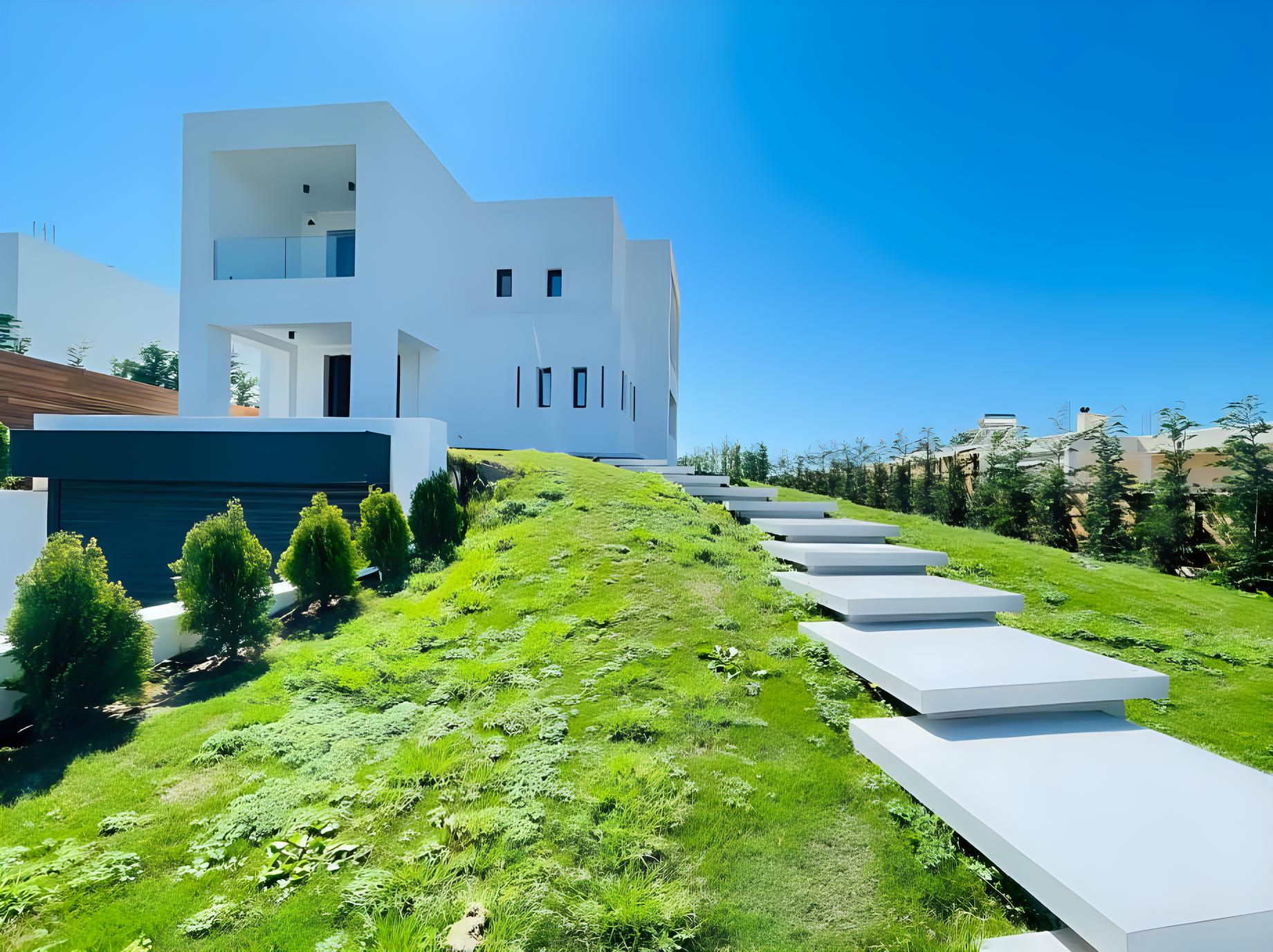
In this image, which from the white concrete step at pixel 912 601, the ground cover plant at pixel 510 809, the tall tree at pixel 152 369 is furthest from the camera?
the tall tree at pixel 152 369

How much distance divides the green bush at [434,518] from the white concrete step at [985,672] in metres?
4.90

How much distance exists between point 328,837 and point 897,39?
10.4 m

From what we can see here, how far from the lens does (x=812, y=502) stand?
7.25 metres

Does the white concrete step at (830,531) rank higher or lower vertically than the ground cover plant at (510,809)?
higher

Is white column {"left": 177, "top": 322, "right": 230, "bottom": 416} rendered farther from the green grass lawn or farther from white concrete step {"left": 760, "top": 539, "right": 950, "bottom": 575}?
white concrete step {"left": 760, "top": 539, "right": 950, "bottom": 575}

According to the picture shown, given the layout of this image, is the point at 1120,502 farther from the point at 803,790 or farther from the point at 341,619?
the point at 341,619

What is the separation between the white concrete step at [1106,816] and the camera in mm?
1643

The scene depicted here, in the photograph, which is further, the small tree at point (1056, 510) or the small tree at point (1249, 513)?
the small tree at point (1056, 510)

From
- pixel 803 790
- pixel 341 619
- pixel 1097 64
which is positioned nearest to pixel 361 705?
pixel 341 619

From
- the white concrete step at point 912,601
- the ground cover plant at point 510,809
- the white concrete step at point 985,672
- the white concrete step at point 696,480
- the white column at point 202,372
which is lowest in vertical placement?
the ground cover plant at point 510,809

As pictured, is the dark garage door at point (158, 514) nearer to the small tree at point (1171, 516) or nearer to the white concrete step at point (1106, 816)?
the white concrete step at point (1106, 816)

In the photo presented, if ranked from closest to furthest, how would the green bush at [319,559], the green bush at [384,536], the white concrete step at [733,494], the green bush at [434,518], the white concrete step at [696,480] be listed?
the green bush at [319,559]
the green bush at [384,536]
the green bush at [434,518]
the white concrete step at [733,494]
the white concrete step at [696,480]

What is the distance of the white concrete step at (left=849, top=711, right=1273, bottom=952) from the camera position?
64.7 inches

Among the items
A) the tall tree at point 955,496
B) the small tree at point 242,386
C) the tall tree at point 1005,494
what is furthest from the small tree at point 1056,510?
the small tree at point 242,386
